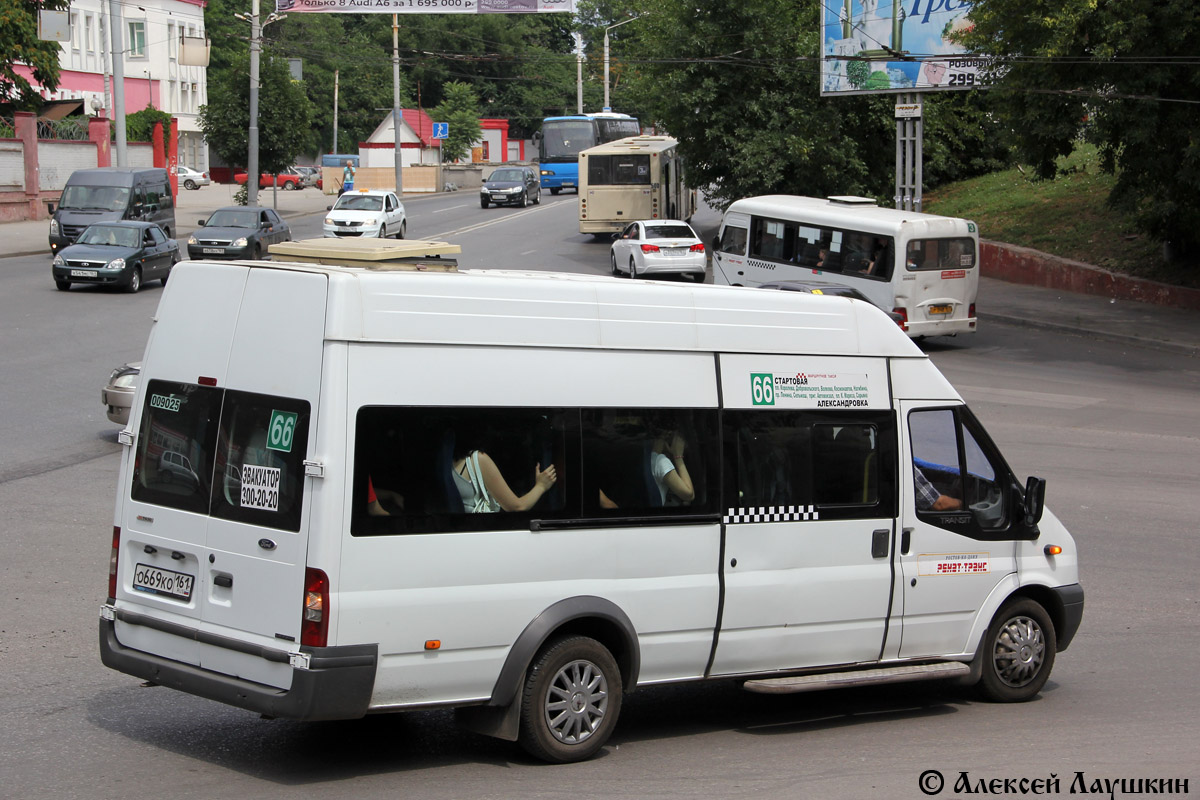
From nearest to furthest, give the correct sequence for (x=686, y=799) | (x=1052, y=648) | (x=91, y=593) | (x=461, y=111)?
(x=686, y=799), (x=1052, y=648), (x=91, y=593), (x=461, y=111)

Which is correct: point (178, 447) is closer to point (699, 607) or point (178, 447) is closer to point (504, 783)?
point (504, 783)

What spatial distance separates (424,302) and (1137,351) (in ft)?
66.6

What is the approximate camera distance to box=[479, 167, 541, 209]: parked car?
5925 centimetres

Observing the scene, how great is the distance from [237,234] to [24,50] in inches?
832

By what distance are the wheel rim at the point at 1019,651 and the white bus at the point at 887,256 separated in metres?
16.6

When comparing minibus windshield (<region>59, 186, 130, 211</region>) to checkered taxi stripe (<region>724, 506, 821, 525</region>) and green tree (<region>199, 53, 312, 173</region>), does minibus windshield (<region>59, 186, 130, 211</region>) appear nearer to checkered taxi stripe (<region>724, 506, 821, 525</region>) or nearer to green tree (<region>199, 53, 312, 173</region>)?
green tree (<region>199, 53, 312, 173</region>)

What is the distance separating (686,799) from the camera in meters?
5.75

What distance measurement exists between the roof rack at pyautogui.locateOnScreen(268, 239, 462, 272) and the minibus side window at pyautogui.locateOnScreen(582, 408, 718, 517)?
119 cm

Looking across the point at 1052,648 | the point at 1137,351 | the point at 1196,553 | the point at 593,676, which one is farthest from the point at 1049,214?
A: the point at 593,676

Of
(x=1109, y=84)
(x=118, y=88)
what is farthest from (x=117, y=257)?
(x=1109, y=84)

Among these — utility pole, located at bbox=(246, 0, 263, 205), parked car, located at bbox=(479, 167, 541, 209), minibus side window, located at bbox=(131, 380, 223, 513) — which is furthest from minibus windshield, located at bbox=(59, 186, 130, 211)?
minibus side window, located at bbox=(131, 380, 223, 513)

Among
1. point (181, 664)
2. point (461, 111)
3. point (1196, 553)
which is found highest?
point (461, 111)

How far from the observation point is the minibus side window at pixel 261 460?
5.64 meters

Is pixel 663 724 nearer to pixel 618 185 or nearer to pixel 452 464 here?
pixel 452 464
